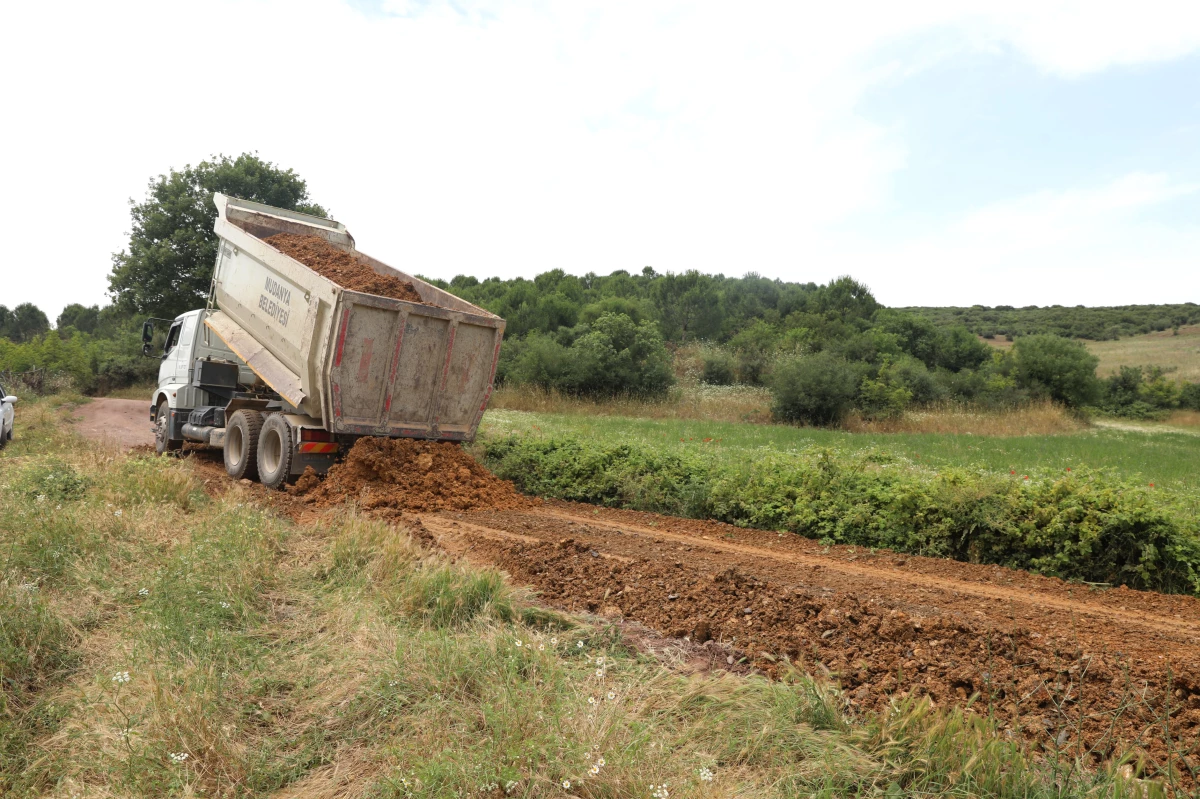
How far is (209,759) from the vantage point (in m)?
3.20

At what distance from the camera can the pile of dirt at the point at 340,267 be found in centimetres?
1008

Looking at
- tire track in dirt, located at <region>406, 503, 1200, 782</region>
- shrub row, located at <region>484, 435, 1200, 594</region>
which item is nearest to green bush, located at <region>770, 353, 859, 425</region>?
shrub row, located at <region>484, 435, 1200, 594</region>

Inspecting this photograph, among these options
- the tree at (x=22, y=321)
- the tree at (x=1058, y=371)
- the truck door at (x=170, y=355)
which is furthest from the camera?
the tree at (x=22, y=321)

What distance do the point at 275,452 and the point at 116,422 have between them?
1342cm

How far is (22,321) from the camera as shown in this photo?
76875 millimetres

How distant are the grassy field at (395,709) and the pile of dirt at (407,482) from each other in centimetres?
387

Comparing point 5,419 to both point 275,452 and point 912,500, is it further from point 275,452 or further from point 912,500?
point 912,500

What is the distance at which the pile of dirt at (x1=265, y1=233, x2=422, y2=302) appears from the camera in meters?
10.1

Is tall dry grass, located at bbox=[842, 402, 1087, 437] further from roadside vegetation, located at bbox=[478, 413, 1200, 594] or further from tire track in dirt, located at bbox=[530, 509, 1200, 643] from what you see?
tire track in dirt, located at bbox=[530, 509, 1200, 643]

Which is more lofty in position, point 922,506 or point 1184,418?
point 1184,418

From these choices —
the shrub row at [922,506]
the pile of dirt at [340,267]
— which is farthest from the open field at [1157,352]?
the pile of dirt at [340,267]

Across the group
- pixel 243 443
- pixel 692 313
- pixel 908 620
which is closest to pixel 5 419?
pixel 243 443

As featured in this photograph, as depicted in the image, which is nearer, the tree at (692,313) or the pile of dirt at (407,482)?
the pile of dirt at (407,482)

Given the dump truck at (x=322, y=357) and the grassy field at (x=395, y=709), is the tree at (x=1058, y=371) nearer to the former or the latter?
the dump truck at (x=322, y=357)
